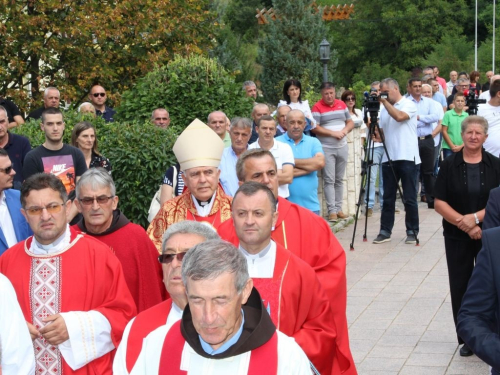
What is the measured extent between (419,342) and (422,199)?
7.86m

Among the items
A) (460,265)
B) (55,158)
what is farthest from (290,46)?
(460,265)

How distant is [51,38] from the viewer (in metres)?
16.8

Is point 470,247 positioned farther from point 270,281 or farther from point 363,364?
point 270,281

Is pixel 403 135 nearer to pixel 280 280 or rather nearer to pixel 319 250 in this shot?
pixel 319 250

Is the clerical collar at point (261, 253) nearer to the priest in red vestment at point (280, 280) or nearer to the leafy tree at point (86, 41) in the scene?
the priest in red vestment at point (280, 280)

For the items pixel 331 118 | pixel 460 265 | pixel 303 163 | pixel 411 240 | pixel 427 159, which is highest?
pixel 331 118

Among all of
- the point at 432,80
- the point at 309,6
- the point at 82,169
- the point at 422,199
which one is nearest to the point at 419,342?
the point at 82,169

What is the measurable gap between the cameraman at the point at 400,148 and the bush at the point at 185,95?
1.91 metres

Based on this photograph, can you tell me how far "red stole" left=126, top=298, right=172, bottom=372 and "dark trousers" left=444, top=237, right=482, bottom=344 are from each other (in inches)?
147

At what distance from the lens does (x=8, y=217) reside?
233 inches

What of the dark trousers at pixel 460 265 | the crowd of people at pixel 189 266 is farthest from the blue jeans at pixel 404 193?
the dark trousers at pixel 460 265

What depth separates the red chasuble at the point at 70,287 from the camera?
5.08 meters

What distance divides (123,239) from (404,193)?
675 centimetres

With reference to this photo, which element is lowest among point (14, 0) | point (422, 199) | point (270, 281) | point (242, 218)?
point (422, 199)
